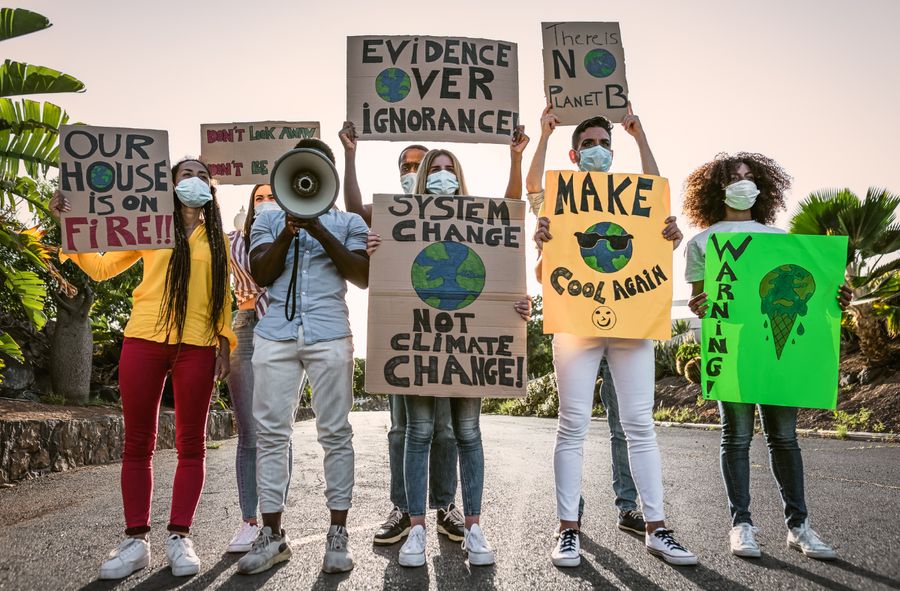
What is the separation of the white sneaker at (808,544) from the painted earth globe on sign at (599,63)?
2.88 m

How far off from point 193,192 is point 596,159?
2.25m

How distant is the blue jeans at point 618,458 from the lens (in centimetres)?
431

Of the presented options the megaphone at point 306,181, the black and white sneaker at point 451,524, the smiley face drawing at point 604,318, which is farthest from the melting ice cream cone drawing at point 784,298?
the megaphone at point 306,181

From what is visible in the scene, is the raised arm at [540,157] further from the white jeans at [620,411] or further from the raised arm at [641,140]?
the white jeans at [620,411]

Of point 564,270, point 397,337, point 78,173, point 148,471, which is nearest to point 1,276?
point 78,173

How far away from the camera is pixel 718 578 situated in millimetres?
3137

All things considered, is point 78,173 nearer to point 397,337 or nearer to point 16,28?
point 397,337

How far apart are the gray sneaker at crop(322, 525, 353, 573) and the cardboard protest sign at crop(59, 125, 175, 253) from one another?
1741 mm

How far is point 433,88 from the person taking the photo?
457 cm

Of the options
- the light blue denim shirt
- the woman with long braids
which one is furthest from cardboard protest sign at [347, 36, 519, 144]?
the woman with long braids

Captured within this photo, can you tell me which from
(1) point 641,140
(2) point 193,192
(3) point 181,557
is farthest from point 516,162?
(3) point 181,557

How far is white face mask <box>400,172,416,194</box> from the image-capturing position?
14.9ft

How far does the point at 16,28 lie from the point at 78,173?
613cm

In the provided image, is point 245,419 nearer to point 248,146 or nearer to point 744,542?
point 248,146
